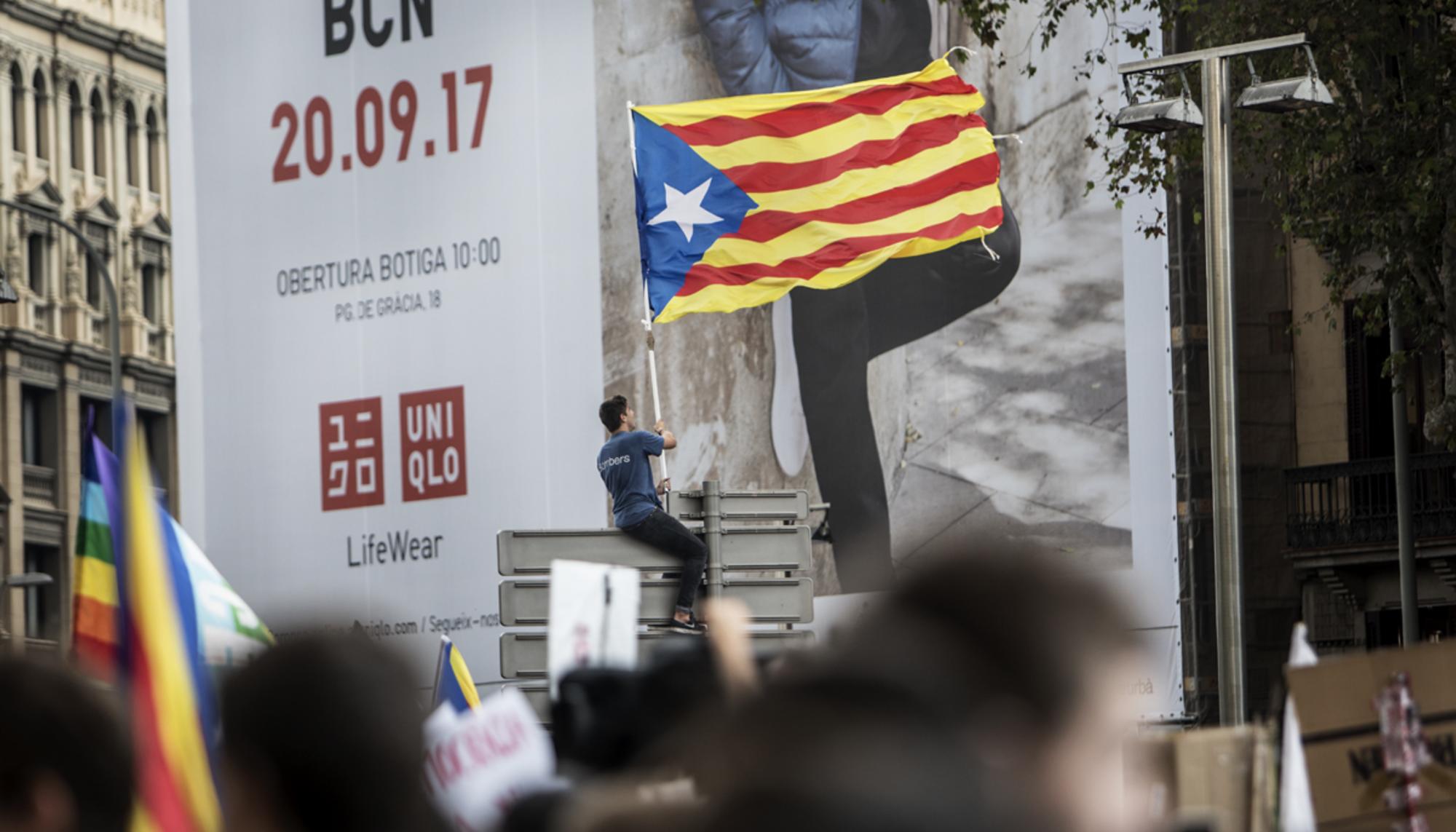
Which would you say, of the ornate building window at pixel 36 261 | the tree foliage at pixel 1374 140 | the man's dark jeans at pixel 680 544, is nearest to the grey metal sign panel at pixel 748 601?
the man's dark jeans at pixel 680 544

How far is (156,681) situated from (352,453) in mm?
23365

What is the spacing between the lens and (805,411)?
2542 cm

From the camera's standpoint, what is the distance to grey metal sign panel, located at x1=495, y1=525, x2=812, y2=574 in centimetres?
1473

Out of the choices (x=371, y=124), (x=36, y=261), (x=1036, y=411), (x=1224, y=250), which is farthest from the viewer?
(x=36, y=261)

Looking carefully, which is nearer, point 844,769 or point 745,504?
point 844,769

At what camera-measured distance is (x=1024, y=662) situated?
88.0 inches

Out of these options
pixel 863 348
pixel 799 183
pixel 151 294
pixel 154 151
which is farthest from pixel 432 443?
pixel 154 151

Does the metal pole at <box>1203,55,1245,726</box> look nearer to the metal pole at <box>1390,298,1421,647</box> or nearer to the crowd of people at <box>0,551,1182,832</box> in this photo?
the metal pole at <box>1390,298,1421,647</box>

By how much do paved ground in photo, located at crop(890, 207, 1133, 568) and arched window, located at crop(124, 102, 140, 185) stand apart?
3438cm

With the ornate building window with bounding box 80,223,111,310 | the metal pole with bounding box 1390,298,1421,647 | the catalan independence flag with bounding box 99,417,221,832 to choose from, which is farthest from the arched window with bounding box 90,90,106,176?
the catalan independence flag with bounding box 99,417,221,832

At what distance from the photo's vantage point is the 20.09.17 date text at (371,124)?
27.3 m

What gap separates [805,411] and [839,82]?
3.21 metres

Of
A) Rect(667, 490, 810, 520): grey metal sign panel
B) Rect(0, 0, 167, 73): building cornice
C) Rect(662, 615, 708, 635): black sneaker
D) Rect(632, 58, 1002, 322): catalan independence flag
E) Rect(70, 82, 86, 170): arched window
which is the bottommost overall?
Rect(662, 615, 708, 635): black sneaker

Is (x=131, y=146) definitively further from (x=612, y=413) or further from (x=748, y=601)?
(x=748, y=601)
